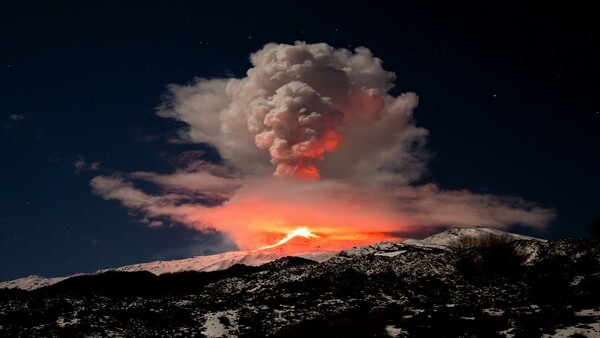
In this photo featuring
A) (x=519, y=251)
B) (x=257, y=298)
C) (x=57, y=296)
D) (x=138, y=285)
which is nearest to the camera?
(x=57, y=296)

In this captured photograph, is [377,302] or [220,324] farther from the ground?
[377,302]

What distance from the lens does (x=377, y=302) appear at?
2263 inches

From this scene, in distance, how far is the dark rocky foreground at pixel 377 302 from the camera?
34438 millimetres

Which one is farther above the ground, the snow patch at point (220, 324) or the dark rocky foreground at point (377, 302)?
the dark rocky foreground at point (377, 302)

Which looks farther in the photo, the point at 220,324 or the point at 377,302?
the point at 377,302

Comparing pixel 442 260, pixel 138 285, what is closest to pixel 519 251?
pixel 442 260

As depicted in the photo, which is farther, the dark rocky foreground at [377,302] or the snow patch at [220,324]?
the snow patch at [220,324]

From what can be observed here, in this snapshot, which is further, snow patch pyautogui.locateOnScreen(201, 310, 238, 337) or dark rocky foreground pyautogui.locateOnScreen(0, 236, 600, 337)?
snow patch pyautogui.locateOnScreen(201, 310, 238, 337)

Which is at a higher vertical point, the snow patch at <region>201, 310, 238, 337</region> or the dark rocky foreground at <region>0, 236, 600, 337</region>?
the dark rocky foreground at <region>0, 236, 600, 337</region>

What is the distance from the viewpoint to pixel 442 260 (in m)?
91.6

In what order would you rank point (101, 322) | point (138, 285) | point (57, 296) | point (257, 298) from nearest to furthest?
point (101, 322), point (57, 296), point (257, 298), point (138, 285)

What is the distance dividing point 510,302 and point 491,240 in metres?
51.4

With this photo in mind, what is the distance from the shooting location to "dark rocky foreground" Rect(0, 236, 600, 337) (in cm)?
3444

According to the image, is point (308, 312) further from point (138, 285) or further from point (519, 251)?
point (138, 285)
